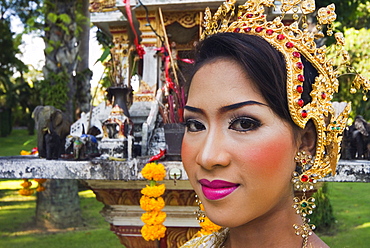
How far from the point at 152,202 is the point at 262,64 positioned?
1.65 m

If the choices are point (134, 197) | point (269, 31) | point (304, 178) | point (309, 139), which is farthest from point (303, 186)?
point (134, 197)

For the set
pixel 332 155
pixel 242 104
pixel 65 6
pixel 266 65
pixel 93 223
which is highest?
pixel 65 6

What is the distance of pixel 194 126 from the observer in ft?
4.75

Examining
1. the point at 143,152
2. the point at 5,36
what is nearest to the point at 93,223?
the point at 143,152

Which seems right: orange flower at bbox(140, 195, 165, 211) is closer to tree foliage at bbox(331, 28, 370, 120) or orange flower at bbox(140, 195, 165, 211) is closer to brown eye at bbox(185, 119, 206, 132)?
brown eye at bbox(185, 119, 206, 132)

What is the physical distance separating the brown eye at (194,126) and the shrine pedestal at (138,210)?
164cm

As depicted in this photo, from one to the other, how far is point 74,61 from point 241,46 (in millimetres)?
6500

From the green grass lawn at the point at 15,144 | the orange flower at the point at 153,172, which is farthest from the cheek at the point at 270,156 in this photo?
the green grass lawn at the point at 15,144

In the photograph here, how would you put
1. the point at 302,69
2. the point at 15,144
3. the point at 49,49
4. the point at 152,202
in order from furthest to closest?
1. the point at 15,144
2. the point at 49,49
3. the point at 152,202
4. the point at 302,69

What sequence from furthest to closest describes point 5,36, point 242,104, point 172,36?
point 5,36, point 172,36, point 242,104

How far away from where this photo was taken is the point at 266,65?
4.32ft

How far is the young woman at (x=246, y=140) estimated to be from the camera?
126 centimetres

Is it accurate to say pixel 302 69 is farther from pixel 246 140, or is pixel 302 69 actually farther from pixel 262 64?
pixel 246 140

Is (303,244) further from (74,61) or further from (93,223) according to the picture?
(93,223)
